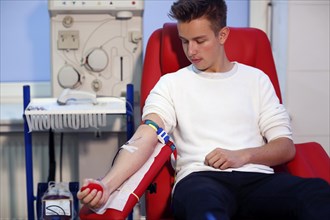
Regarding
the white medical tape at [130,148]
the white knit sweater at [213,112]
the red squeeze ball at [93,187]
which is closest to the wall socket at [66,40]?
the white knit sweater at [213,112]

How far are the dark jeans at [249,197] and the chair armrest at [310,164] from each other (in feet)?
0.37

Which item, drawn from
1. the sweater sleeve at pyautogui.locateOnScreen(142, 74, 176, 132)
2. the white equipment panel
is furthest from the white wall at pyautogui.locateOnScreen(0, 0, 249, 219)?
the sweater sleeve at pyautogui.locateOnScreen(142, 74, 176, 132)

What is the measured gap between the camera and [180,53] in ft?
6.97

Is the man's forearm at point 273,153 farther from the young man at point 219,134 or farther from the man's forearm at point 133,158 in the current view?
the man's forearm at point 133,158

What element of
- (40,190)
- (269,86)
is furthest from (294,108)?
(40,190)

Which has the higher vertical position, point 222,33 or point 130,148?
point 222,33

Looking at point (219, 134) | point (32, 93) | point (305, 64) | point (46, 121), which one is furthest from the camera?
point (32, 93)

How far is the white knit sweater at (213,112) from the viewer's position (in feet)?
6.16

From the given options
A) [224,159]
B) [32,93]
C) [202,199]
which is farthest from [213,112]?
[32,93]

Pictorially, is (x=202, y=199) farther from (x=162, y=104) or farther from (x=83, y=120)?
(x=83, y=120)

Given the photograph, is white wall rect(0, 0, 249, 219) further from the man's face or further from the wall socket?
the man's face

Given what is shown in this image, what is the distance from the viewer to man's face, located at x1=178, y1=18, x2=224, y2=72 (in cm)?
183

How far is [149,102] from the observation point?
1.90 metres

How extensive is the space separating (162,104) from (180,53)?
0.31m
